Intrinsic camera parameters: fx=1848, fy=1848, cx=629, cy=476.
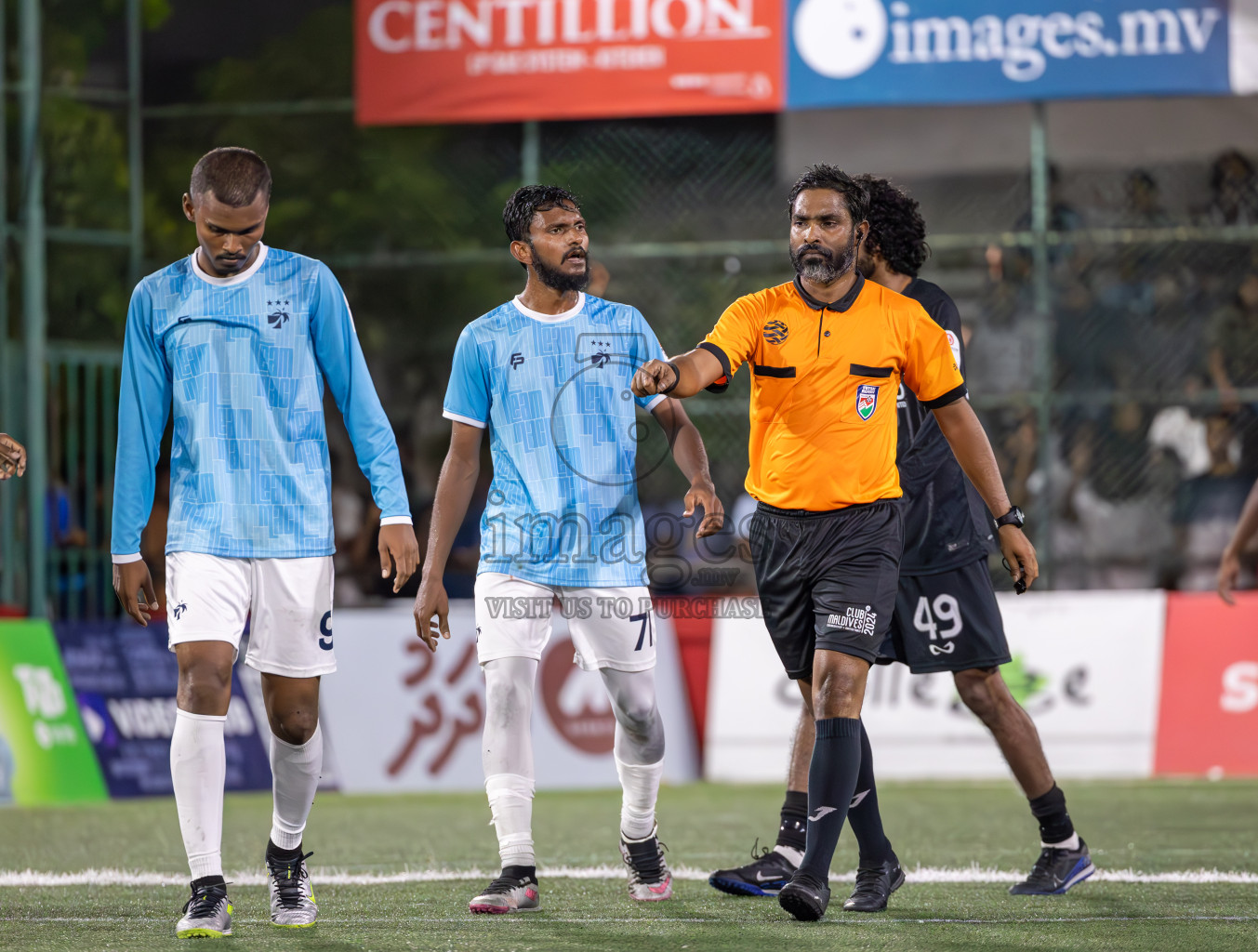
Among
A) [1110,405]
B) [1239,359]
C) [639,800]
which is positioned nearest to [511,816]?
[639,800]

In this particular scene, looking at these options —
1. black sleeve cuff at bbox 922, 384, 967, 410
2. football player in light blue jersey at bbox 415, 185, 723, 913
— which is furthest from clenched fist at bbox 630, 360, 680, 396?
black sleeve cuff at bbox 922, 384, 967, 410

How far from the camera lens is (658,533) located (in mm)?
14016

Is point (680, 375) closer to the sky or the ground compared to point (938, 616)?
closer to the sky

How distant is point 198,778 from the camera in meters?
5.43

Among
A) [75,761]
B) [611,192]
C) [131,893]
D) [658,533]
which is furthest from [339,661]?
[131,893]

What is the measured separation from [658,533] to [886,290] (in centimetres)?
804

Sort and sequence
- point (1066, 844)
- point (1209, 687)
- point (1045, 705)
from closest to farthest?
point (1066, 844)
point (1209, 687)
point (1045, 705)

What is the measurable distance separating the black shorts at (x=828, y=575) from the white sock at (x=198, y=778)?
5.96 feet

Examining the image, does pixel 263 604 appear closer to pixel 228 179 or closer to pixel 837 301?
pixel 228 179

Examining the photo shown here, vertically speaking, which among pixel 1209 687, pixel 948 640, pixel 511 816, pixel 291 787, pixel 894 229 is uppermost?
pixel 894 229

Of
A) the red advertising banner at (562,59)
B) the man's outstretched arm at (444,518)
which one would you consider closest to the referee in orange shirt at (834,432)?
the man's outstretched arm at (444,518)

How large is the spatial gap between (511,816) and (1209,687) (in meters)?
7.21

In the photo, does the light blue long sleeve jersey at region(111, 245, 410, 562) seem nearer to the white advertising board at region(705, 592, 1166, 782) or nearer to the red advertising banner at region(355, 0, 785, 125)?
the white advertising board at region(705, 592, 1166, 782)

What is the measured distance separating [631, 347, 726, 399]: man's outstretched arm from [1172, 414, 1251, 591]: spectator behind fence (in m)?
9.02
